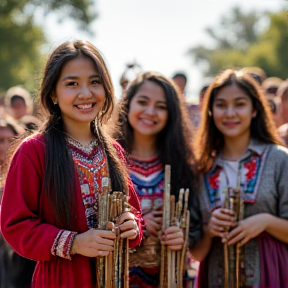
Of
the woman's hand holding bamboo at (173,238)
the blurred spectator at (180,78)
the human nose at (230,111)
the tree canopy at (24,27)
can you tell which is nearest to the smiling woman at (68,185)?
the woman's hand holding bamboo at (173,238)

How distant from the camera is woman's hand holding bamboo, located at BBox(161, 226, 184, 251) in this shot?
11.6 ft

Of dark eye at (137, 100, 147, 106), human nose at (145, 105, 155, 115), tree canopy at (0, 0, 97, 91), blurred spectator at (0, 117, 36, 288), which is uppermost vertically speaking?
tree canopy at (0, 0, 97, 91)

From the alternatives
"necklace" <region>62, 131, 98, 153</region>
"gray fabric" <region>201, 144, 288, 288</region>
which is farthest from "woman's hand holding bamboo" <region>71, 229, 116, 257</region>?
"gray fabric" <region>201, 144, 288, 288</region>

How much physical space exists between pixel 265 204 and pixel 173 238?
2.04 ft

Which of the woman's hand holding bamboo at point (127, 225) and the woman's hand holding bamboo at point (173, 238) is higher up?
the woman's hand holding bamboo at point (127, 225)

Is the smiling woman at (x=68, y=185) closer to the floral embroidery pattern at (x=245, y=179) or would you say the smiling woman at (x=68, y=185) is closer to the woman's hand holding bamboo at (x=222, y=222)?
the woman's hand holding bamboo at (x=222, y=222)

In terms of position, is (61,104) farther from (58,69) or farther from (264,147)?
(264,147)

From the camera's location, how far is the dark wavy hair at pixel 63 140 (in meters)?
2.76

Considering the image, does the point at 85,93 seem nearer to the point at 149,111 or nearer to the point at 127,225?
the point at 127,225

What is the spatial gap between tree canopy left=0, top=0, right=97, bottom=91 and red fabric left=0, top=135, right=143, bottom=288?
2005 centimetres

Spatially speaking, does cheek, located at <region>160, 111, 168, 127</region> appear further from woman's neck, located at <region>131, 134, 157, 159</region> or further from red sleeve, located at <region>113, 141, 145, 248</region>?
red sleeve, located at <region>113, 141, 145, 248</region>

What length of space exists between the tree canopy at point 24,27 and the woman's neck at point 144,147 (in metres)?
18.9

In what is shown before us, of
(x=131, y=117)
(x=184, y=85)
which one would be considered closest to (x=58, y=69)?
(x=131, y=117)

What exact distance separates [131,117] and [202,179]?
2.01 ft
